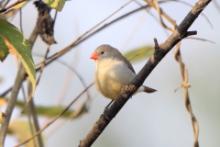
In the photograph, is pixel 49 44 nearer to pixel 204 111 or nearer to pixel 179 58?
pixel 179 58

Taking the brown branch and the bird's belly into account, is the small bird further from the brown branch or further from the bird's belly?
the brown branch

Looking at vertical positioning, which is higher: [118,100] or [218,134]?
[118,100]

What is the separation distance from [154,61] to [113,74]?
0.73m

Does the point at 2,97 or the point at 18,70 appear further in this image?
the point at 2,97

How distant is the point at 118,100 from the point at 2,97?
0.57 meters

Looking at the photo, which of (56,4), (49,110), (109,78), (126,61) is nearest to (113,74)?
(109,78)

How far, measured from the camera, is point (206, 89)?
116 inches

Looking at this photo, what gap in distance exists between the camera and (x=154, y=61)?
1.08 metres

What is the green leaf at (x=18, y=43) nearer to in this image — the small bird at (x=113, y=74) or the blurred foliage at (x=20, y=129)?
the small bird at (x=113, y=74)

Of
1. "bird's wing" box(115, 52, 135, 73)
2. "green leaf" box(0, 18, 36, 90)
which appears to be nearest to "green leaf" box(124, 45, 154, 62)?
"bird's wing" box(115, 52, 135, 73)

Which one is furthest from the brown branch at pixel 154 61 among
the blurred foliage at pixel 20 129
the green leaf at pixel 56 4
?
the blurred foliage at pixel 20 129

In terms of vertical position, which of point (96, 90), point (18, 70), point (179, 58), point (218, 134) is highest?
point (18, 70)

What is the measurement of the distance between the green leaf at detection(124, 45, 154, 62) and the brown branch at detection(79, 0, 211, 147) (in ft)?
2.17

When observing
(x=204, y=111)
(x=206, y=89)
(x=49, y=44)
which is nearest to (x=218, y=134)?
(x=204, y=111)
